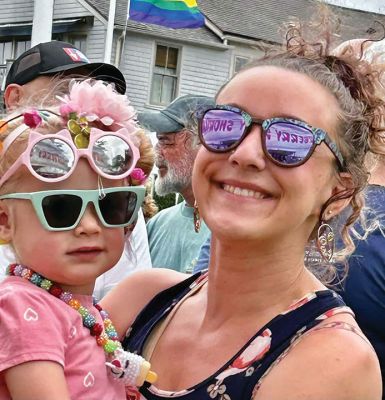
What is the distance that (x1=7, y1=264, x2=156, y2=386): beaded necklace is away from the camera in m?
1.99

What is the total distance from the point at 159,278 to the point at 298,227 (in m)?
0.57

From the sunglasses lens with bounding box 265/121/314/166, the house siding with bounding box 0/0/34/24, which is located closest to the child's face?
the sunglasses lens with bounding box 265/121/314/166

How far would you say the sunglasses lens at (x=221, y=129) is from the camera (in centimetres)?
196

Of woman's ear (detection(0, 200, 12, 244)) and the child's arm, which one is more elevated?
woman's ear (detection(0, 200, 12, 244))

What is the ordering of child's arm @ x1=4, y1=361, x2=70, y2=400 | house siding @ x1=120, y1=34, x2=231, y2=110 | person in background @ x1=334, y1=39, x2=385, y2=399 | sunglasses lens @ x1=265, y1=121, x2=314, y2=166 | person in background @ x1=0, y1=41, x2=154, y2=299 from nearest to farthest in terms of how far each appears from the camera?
child's arm @ x1=4, y1=361, x2=70, y2=400 < sunglasses lens @ x1=265, y1=121, x2=314, y2=166 < person in background @ x1=334, y1=39, x2=385, y2=399 < person in background @ x1=0, y1=41, x2=154, y2=299 < house siding @ x1=120, y1=34, x2=231, y2=110

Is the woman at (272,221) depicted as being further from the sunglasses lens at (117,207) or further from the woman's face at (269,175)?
the sunglasses lens at (117,207)

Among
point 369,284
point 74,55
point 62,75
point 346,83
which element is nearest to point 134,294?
point 369,284

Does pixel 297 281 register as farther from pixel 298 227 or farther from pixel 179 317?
pixel 179 317

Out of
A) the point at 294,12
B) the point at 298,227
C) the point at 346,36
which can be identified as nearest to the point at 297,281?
the point at 298,227

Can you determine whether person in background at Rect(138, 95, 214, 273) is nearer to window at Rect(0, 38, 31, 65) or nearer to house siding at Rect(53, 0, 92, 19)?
house siding at Rect(53, 0, 92, 19)

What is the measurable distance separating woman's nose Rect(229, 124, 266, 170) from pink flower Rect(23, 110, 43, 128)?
0.58m

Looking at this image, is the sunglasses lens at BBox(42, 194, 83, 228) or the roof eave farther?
the roof eave

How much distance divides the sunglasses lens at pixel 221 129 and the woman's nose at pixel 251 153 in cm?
3

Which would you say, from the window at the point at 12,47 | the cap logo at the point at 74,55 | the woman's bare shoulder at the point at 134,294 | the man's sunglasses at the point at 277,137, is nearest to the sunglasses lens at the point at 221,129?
the man's sunglasses at the point at 277,137
